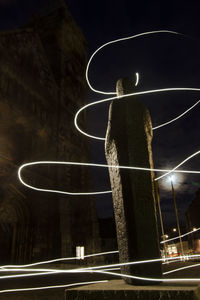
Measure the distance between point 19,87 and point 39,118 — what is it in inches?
83.8

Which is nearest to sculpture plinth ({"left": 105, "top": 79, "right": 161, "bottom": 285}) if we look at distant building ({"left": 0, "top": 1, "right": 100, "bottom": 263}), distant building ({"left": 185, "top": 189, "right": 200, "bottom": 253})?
distant building ({"left": 0, "top": 1, "right": 100, "bottom": 263})

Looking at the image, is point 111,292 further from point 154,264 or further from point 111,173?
point 111,173

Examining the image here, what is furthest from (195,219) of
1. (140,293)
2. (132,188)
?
(140,293)

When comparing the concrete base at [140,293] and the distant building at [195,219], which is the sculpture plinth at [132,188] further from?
the distant building at [195,219]

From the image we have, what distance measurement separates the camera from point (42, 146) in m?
14.4

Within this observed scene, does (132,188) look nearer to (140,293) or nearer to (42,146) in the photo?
(140,293)

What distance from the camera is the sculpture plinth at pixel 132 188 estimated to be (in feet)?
8.24

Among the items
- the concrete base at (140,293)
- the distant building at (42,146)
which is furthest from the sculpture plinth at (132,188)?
the distant building at (42,146)

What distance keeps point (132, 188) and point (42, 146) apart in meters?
12.4

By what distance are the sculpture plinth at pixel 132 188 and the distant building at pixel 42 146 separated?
9.29m

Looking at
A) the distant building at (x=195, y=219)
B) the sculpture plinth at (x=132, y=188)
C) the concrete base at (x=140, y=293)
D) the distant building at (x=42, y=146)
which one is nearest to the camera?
the concrete base at (x=140, y=293)

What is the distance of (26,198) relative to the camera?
39.2ft

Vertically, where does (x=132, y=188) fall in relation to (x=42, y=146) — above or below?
below

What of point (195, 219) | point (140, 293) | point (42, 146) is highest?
point (42, 146)
